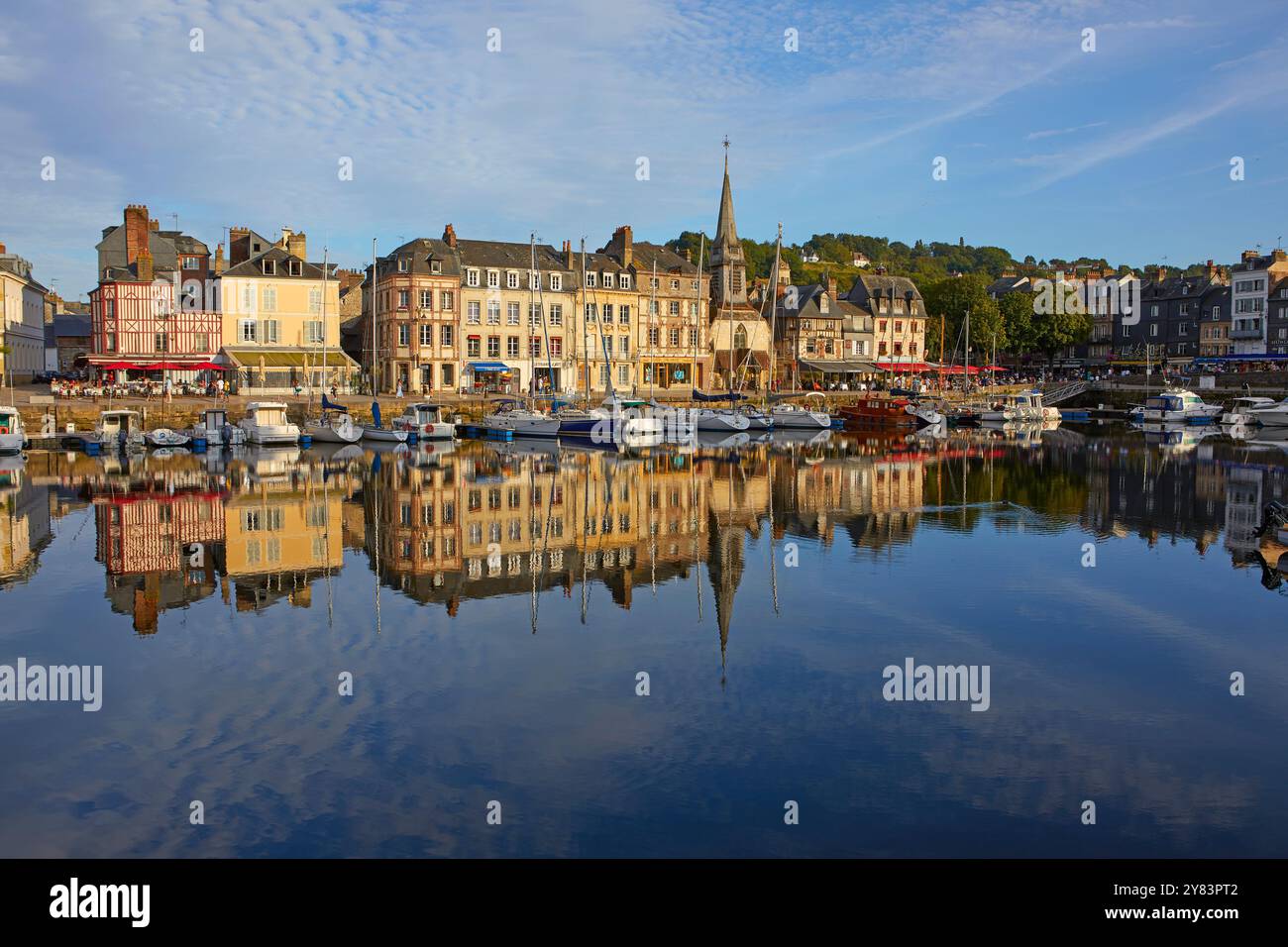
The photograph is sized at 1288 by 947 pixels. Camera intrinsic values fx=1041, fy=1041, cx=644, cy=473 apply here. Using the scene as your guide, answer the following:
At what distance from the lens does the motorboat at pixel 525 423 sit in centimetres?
→ 5325

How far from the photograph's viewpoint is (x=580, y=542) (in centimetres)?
2252

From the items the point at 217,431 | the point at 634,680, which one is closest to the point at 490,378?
the point at 217,431

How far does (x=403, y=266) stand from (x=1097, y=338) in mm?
75253

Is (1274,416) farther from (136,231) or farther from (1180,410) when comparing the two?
(136,231)

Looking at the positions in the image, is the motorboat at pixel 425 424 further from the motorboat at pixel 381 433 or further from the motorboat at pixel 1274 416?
the motorboat at pixel 1274 416

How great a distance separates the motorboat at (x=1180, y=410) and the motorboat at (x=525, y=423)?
124 ft

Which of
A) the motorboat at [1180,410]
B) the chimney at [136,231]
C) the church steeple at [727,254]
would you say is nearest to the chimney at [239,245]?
the chimney at [136,231]

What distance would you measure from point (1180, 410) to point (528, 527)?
53.7m

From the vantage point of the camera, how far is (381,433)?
50.3m

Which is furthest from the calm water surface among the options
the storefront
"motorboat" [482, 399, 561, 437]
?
the storefront

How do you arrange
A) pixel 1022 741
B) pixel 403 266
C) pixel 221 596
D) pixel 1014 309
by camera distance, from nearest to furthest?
1. pixel 1022 741
2. pixel 221 596
3. pixel 403 266
4. pixel 1014 309

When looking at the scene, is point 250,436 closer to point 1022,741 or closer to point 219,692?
point 219,692

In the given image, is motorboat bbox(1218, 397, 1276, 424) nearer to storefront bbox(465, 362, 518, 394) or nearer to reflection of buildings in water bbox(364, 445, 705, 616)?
reflection of buildings in water bbox(364, 445, 705, 616)
